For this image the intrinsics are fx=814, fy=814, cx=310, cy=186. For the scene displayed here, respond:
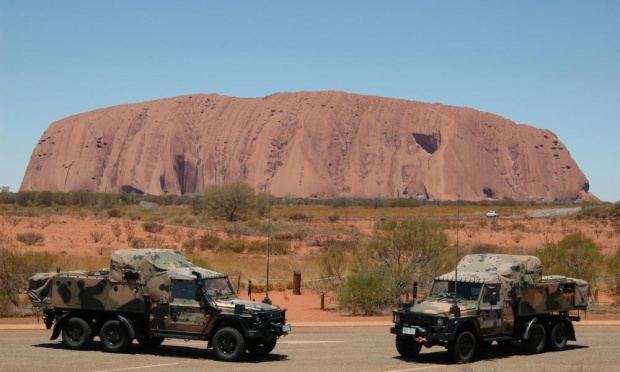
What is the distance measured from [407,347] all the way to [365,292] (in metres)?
10.3

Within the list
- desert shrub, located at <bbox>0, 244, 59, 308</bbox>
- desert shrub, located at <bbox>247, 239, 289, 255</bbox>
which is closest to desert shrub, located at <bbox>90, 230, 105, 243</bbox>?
desert shrub, located at <bbox>247, 239, 289, 255</bbox>

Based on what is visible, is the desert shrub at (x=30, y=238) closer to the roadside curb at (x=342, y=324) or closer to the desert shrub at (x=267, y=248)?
the desert shrub at (x=267, y=248)

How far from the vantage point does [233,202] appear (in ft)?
289

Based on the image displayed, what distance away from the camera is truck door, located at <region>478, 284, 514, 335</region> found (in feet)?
55.8

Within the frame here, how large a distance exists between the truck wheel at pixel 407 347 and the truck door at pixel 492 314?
1485mm

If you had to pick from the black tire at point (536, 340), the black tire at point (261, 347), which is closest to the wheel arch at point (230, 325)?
the black tire at point (261, 347)

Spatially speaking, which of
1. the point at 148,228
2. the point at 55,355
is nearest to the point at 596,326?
the point at 55,355

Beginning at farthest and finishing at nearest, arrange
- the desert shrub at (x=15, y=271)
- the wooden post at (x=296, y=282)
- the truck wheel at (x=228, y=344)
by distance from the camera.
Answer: the wooden post at (x=296, y=282), the desert shrub at (x=15, y=271), the truck wheel at (x=228, y=344)

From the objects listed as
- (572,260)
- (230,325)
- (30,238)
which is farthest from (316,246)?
(230,325)

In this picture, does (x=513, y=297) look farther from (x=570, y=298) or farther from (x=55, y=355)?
(x=55, y=355)

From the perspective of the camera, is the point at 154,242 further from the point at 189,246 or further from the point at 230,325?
the point at 230,325

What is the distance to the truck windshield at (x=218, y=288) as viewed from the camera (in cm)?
1706

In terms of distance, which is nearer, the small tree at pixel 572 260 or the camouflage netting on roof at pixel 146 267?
the camouflage netting on roof at pixel 146 267

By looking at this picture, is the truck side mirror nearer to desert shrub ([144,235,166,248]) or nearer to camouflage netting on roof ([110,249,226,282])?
camouflage netting on roof ([110,249,226,282])
